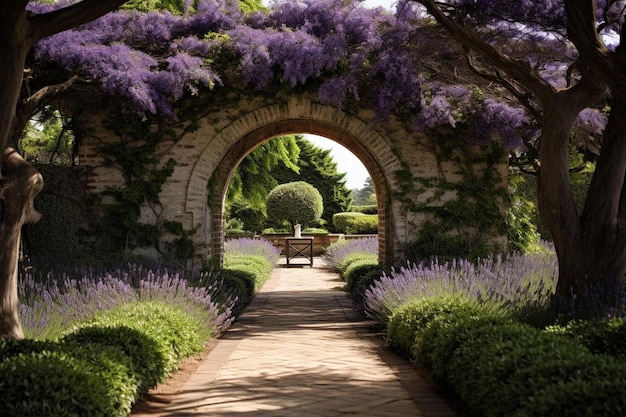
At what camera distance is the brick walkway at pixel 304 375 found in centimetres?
430

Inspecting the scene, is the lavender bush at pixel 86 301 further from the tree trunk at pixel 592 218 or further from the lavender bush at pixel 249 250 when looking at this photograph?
the lavender bush at pixel 249 250

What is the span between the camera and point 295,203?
27.0 meters

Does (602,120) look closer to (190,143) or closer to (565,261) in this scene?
(565,261)

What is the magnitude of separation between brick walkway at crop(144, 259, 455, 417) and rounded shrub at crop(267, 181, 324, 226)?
18287 millimetres

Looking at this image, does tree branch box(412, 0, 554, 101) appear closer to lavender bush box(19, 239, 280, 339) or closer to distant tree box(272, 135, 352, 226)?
lavender bush box(19, 239, 280, 339)

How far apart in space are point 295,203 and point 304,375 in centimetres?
2182

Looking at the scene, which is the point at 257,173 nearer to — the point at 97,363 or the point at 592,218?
the point at 592,218

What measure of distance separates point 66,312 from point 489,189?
654 centimetres

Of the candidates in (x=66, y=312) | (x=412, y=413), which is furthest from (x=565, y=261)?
(x=66, y=312)

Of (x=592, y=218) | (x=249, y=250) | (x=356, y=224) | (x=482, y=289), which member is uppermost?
(x=592, y=218)

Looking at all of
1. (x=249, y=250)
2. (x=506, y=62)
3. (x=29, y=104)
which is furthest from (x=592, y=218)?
(x=249, y=250)

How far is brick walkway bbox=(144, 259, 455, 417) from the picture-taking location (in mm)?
4301

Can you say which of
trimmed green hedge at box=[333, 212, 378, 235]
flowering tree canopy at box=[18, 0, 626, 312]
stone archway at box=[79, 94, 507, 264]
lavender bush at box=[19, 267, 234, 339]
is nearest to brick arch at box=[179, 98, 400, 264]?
stone archway at box=[79, 94, 507, 264]

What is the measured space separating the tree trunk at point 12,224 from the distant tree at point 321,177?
1182 inches
